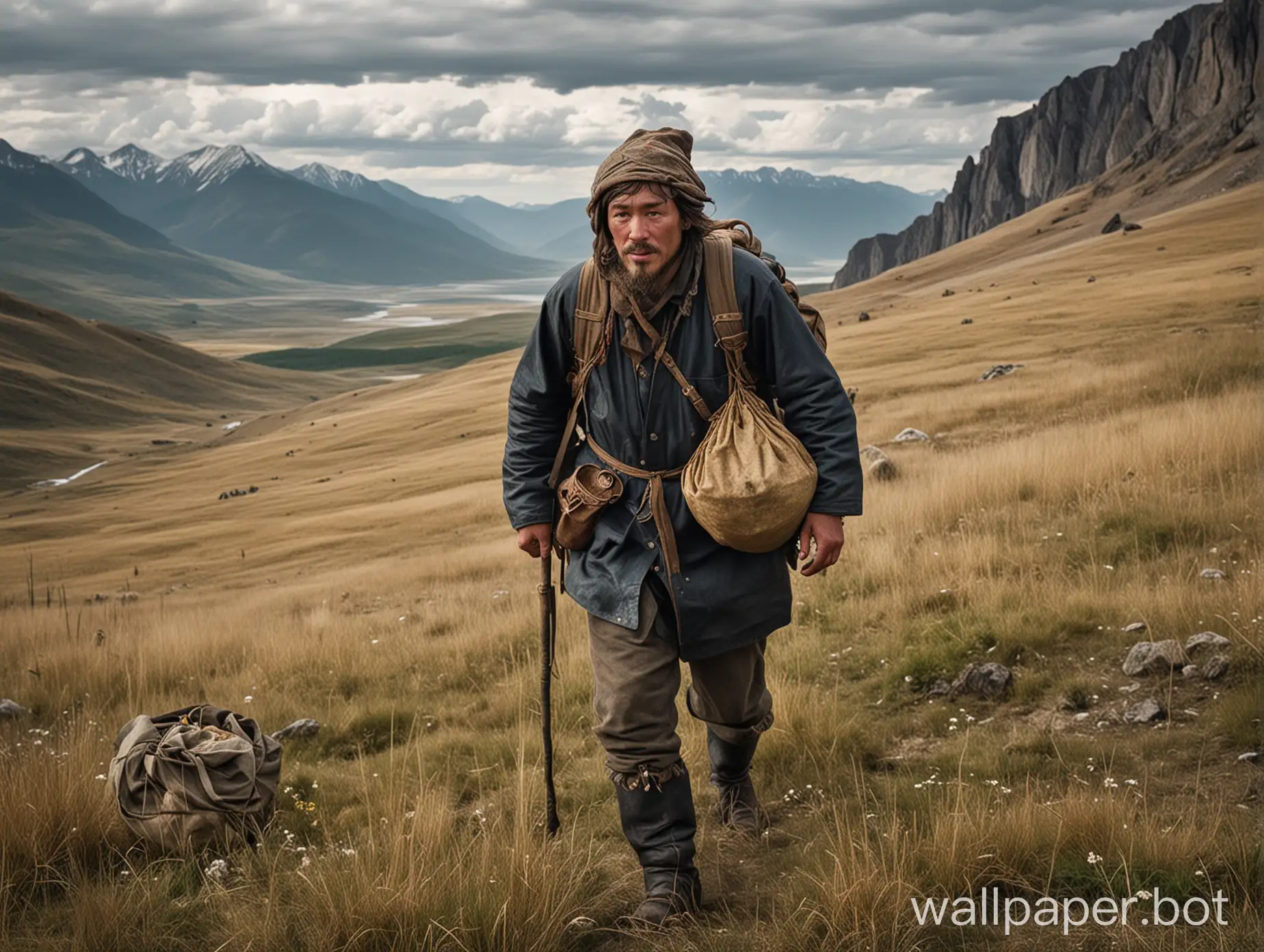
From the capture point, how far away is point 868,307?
250 feet

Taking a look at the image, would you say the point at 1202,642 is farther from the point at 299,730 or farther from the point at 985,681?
the point at 299,730

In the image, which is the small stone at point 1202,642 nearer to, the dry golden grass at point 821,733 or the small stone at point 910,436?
the dry golden grass at point 821,733

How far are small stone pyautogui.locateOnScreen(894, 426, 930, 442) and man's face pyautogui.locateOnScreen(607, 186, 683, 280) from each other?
14.1 metres

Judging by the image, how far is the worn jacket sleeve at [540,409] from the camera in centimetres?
489

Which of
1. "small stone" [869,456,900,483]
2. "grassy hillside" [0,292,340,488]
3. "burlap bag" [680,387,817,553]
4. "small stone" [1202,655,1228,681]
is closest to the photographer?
"burlap bag" [680,387,817,553]

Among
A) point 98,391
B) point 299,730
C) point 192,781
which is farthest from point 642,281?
point 98,391

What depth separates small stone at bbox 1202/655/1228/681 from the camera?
19.7 feet

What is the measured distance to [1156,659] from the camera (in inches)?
246

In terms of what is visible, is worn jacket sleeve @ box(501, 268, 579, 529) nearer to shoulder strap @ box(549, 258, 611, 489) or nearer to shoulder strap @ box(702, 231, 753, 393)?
shoulder strap @ box(549, 258, 611, 489)

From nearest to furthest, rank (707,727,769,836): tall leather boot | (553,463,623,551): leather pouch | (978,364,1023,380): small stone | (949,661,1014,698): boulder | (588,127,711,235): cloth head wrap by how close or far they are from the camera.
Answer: (588,127,711,235): cloth head wrap
(553,463,623,551): leather pouch
(707,727,769,836): tall leather boot
(949,661,1014,698): boulder
(978,364,1023,380): small stone

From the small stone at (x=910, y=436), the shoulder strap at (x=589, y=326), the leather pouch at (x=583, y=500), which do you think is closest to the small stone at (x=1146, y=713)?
the leather pouch at (x=583, y=500)

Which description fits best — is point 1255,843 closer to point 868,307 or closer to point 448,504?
point 448,504

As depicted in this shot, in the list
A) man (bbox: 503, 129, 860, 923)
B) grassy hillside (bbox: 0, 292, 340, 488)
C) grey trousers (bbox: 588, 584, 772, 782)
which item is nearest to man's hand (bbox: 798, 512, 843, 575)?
man (bbox: 503, 129, 860, 923)

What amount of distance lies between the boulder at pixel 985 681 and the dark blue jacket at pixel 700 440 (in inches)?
88.3
